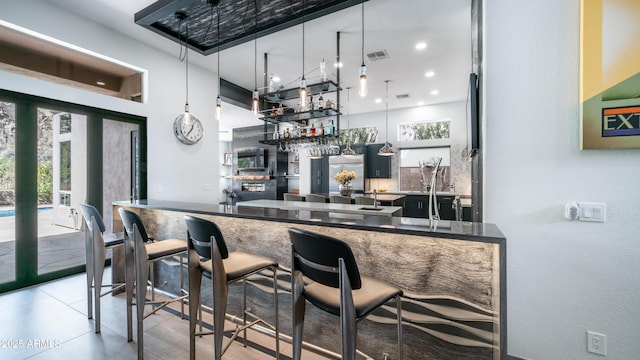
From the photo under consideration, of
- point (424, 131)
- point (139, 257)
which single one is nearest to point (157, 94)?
point (139, 257)

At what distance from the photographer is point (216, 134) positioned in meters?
5.10

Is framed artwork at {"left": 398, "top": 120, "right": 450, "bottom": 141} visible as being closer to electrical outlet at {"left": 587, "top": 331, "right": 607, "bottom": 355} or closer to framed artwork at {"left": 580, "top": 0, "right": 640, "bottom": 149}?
framed artwork at {"left": 580, "top": 0, "right": 640, "bottom": 149}

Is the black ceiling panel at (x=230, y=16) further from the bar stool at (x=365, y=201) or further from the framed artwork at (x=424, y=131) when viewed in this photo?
the framed artwork at (x=424, y=131)

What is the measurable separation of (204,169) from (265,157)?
12.6 ft

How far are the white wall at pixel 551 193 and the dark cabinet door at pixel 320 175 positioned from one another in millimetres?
6009

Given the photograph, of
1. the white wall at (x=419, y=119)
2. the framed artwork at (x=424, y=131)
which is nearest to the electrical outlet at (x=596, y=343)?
the white wall at (x=419, y=119)

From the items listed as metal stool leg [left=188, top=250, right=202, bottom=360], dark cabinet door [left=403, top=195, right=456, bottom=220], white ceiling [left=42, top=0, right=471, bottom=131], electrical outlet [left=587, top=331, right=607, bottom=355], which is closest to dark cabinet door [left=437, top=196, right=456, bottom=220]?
dark cabinet door [left=403, top=195, right=456, bottom=220]

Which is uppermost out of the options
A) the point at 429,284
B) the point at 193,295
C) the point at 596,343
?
the point at 429,284

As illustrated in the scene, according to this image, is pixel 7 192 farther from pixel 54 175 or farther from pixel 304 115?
Answer: pixel 304 115

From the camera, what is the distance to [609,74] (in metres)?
1.49

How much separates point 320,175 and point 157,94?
4.74 m

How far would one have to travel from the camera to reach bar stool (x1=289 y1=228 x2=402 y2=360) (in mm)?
1072

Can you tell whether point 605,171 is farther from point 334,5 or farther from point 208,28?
point 208,28

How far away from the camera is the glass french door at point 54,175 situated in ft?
9.50
